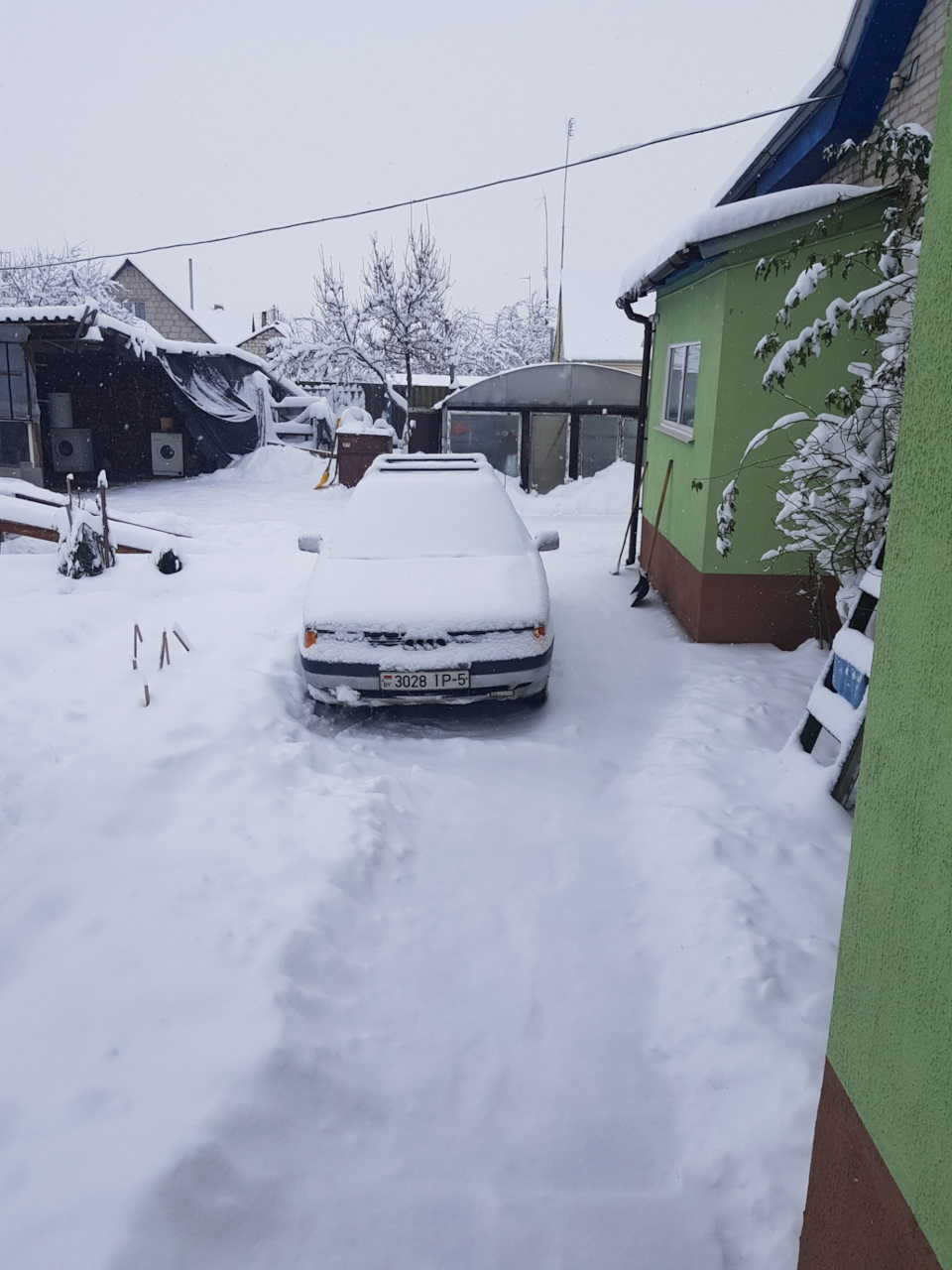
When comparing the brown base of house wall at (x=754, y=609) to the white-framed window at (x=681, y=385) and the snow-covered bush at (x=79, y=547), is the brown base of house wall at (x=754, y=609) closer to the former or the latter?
the white-framed window at (x=681, y=385)

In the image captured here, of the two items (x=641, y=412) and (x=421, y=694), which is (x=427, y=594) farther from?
(x=641, y=412)

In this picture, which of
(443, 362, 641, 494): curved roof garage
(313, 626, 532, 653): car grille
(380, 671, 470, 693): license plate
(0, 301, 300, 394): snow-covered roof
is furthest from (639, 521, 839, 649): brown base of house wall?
(0, 301, 300, 394): snow-covered roof

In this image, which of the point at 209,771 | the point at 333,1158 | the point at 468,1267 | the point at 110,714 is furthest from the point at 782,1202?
the point at 110,714

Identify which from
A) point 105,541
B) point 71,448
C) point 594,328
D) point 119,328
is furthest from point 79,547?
point 594,328

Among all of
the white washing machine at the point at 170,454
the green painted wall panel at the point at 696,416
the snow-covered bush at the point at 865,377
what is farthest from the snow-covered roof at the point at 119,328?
the snow-covered bush at the point at 865,377

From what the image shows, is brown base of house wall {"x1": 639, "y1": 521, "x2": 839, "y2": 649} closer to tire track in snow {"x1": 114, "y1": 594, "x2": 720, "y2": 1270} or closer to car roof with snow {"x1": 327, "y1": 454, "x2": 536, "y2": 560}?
car roof with snow {"x1": 327, "y1": 454, "x2": 536, "y2": 560}

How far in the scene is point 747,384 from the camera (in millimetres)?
6664

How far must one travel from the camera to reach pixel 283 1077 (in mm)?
2658

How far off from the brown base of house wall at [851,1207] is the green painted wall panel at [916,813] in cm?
5

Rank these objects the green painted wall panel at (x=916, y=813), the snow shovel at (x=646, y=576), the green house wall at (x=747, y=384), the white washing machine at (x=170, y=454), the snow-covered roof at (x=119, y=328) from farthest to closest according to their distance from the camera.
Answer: the white washing machine at (x=170, y=454), the snow-covered roof at (x=119, y=328), the snow shovel at (x=646, y=576), the green house wall at (x=747, y=384), the green painted wall panel at (x=916, y=813)

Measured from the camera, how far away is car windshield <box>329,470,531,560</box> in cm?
616

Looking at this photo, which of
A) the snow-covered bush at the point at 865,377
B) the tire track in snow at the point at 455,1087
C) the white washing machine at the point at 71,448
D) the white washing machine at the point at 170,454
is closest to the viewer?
the tire track in snow at the point at 455,1087

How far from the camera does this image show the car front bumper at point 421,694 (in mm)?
5281

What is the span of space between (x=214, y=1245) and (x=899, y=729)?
2.07 meters
